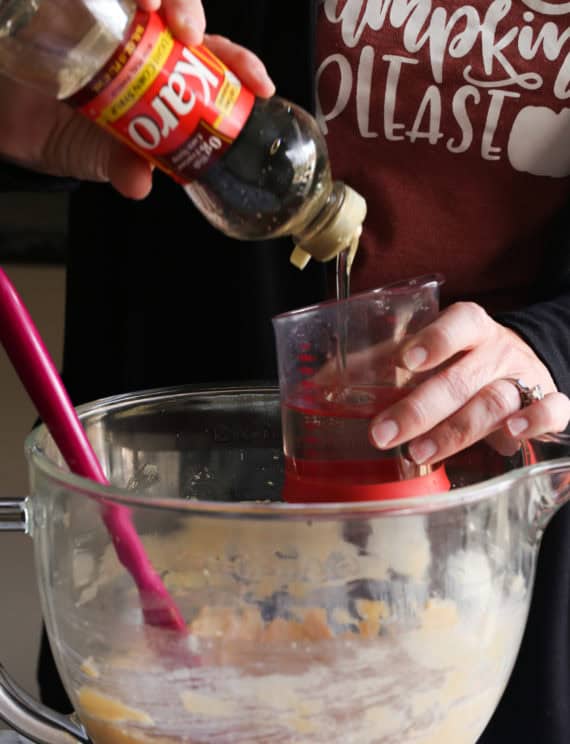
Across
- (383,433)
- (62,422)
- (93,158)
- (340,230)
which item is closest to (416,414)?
(383,433)

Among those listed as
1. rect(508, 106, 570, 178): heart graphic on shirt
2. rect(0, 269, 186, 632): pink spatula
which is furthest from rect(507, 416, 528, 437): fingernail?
rect(508, 106, 570, 178): heart graphic on shirt

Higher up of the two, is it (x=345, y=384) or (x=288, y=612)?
(x=345, y=384)

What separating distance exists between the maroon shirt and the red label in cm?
37

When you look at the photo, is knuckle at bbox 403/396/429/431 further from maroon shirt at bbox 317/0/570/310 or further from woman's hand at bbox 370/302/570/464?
maroon shirt at bbox 317/0/570/310

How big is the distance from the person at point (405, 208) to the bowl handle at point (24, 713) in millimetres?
371

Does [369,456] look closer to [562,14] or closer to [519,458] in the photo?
[519,458]

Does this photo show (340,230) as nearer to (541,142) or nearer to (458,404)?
(458,404)

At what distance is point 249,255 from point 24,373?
0.50 m

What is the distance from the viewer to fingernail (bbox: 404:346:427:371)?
0.76 metres

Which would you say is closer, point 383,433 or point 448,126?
point 383,433

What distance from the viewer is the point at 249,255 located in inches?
42.2

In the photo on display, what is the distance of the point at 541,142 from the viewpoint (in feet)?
3.37

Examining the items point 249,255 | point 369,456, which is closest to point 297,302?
point 249,255

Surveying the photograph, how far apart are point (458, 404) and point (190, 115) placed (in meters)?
0.29
